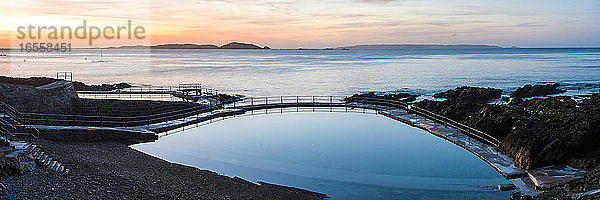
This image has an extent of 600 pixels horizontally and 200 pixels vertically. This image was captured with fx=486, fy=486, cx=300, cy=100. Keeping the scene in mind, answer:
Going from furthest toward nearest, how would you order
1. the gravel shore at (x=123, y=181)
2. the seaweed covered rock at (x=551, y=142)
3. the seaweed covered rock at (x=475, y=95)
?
the seaweed covered rock at (x=475, y=95)
the seaweed covered rock at (x=551, y=142)
the gravel shore at (x=123, y=181)

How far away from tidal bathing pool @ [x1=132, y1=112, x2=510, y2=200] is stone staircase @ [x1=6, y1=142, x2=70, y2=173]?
17.2 ft

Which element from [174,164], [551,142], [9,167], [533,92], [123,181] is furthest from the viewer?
[533,92]

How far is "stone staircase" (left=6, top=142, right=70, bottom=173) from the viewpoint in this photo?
13.6m

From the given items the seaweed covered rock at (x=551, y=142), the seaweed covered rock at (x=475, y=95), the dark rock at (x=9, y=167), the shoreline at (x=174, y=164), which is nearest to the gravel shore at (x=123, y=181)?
the shoreline at (x=174, y=164)

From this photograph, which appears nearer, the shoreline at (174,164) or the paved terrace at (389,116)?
the shoreline at (174,164)

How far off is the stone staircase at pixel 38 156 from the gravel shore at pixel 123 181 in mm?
333

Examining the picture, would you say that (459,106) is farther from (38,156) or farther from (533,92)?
(38,156)

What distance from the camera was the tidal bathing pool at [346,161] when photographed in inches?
626

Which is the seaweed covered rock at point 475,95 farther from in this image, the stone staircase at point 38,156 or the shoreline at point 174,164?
the stone staircase at point 38,156

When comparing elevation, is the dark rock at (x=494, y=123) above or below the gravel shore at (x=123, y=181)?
above

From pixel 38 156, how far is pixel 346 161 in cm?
1096

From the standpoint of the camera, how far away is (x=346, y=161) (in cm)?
1958

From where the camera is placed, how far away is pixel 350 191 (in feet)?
51.1

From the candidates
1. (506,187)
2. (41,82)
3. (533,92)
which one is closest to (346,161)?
(506,187)
